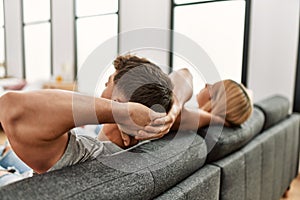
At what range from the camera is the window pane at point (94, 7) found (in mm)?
4685

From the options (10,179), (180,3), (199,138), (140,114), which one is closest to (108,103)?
(140,114)

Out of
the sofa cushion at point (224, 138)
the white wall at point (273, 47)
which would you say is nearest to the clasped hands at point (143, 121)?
the sofa cushion at point (224, 138)

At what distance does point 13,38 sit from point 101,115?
6.26 meters

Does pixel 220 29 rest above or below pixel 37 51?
above

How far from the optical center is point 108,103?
29.0 inches

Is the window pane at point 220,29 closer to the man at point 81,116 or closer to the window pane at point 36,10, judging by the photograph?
the man at point 81,116

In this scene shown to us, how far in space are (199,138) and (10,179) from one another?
30.6 inches

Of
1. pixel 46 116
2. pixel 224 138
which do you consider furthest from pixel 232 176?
pixel 46 116

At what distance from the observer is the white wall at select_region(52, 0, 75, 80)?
16.9ft

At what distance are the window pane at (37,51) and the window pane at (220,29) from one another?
2.77m

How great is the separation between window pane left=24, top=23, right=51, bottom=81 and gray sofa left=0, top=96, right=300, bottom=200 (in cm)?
452

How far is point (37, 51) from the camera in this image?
5.94m

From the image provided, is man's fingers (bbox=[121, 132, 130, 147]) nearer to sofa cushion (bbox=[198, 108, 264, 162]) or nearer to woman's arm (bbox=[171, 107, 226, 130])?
woman's arm (bbox=[171, 107, 226, 130])

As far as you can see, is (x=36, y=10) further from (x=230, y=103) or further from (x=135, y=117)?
(x=135, y=117)
